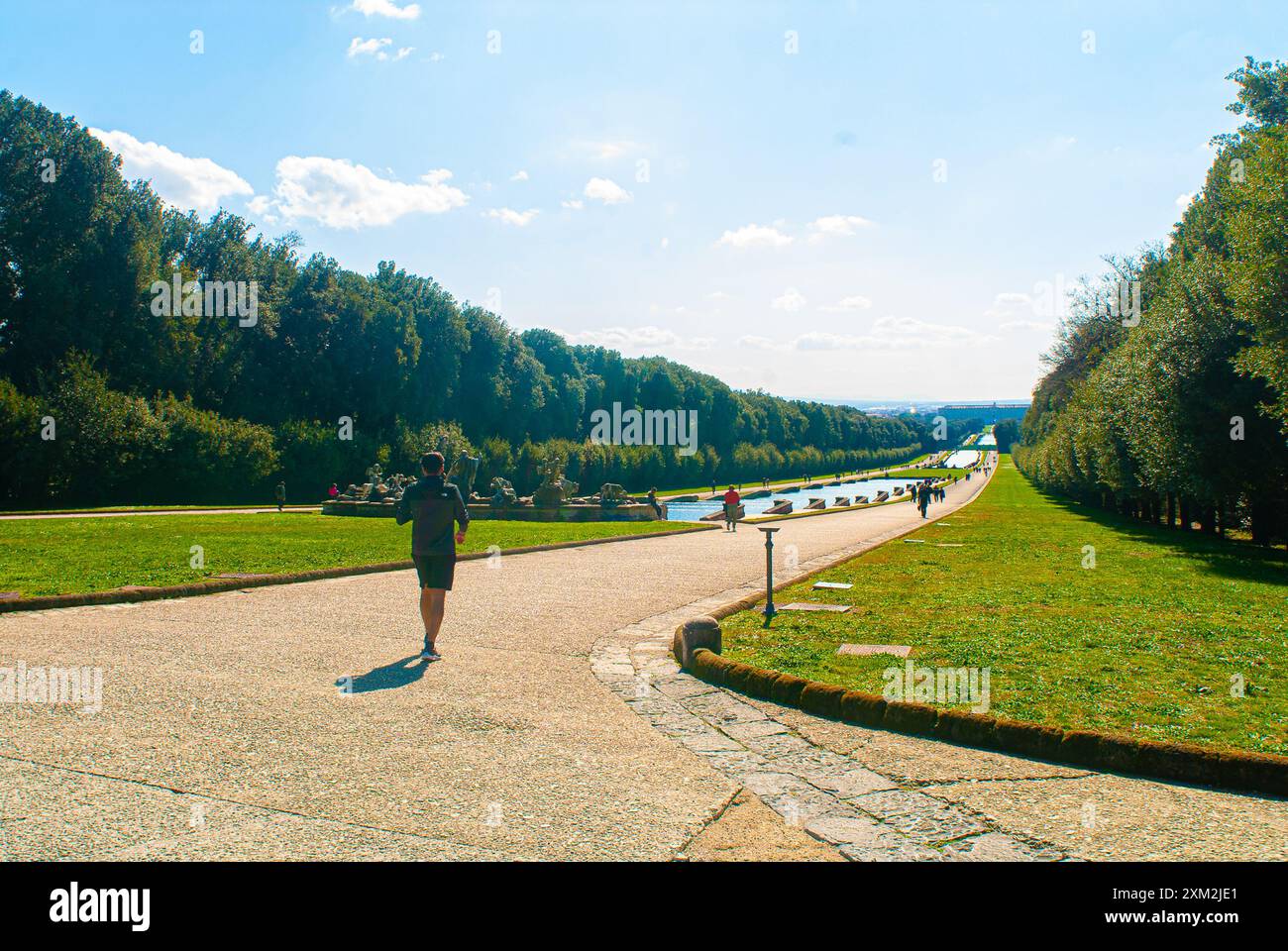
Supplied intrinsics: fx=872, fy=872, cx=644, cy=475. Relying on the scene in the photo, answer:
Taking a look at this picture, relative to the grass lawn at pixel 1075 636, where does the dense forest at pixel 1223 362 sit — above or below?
above

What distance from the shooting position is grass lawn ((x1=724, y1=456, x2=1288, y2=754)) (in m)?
6.27

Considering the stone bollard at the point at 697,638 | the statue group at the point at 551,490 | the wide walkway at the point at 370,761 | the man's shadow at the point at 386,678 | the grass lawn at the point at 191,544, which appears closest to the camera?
the wide walkway at the point at 370,761

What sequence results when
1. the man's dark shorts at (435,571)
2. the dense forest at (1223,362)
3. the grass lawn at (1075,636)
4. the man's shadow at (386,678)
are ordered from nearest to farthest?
the grass lawn at (1075,636) → the man's shadow at (386,678) → the man's dark shorts at (435,571) → the dense forest at (1223,362)

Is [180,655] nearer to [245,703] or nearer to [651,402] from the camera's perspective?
[245,703]

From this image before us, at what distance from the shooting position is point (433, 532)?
9055mm

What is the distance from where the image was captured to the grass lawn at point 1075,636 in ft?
20.6

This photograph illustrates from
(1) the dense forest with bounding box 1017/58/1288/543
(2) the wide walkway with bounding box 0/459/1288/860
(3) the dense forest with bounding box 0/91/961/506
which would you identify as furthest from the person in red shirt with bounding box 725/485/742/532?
(3) the dense forest with bounding box 0/91/961/506

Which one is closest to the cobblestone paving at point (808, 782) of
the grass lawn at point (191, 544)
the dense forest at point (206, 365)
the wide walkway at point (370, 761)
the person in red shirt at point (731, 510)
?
the wide walkway at point (370, 761)

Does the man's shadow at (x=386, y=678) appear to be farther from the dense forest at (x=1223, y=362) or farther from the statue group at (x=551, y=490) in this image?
the statue group at (x=551, y=490)

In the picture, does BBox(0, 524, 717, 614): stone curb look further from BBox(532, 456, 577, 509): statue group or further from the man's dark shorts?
BBox(532, 456, 577, 509): statue group

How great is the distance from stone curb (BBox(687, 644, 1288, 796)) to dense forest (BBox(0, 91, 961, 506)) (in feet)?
141

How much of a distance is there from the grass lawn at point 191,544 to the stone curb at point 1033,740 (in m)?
9.14

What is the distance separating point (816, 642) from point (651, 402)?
366ft
